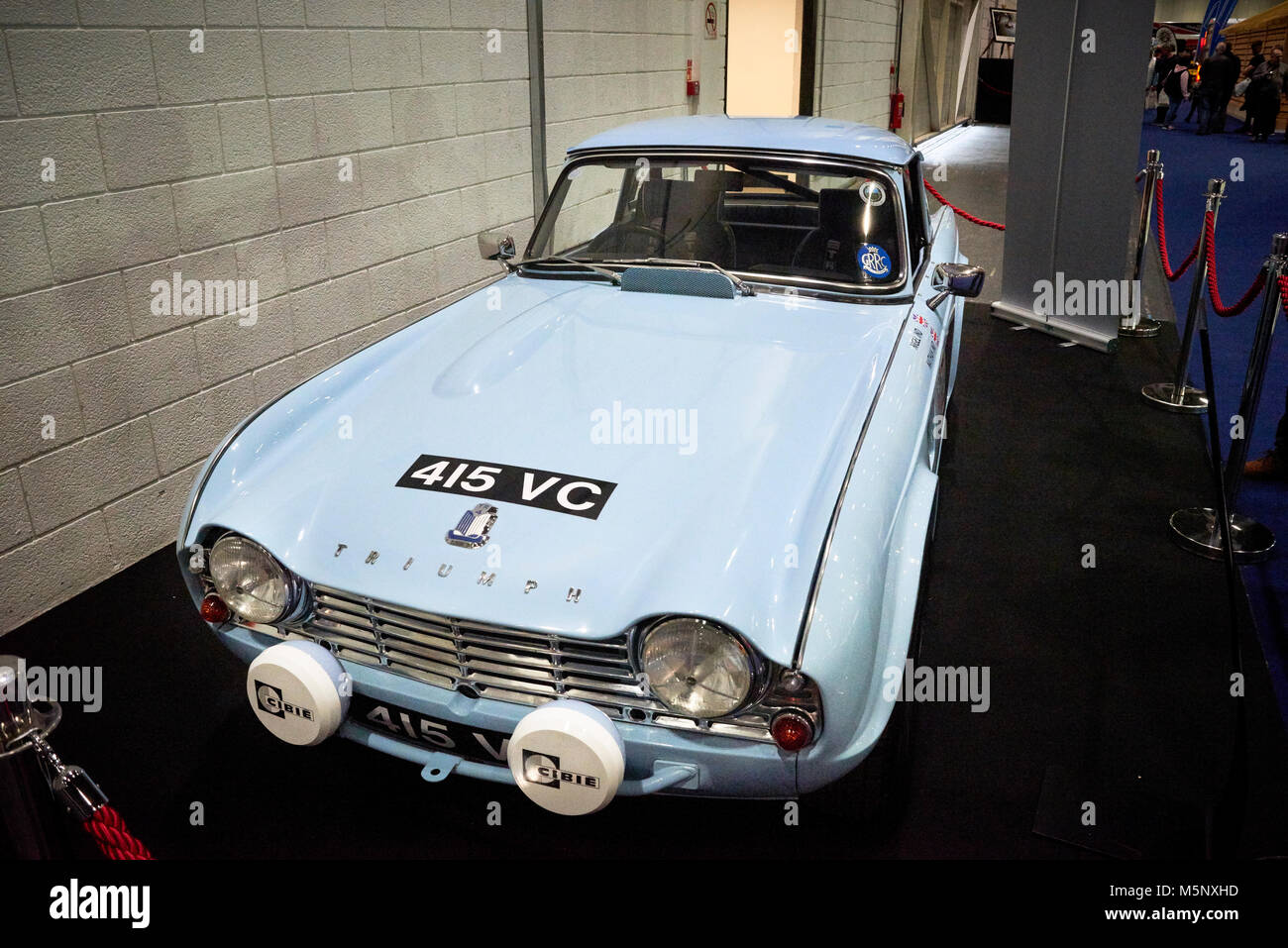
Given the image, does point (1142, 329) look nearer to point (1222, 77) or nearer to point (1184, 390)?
point (1184, 390)

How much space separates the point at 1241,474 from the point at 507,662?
2909 mm

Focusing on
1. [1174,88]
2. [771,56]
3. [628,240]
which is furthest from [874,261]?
[1174,88]

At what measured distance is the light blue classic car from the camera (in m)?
1.77

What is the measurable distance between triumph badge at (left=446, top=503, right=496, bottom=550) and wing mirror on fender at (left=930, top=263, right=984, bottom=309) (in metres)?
1.79

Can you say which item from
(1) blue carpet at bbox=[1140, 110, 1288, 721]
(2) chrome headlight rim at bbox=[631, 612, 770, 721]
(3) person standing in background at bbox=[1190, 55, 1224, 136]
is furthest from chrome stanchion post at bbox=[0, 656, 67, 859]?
(3) person standing in background at bbox=[1190, 55, 1224, 136]

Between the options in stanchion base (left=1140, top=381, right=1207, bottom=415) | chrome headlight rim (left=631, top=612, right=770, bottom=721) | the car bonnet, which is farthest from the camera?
stanchion base (left=1140, top=381, right=1207, bottom=415)

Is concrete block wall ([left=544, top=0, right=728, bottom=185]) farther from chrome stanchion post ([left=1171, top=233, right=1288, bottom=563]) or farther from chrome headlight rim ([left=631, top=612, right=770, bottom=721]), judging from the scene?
chrome headlight rim ([left=631, top=612, right=770, bottom=721])

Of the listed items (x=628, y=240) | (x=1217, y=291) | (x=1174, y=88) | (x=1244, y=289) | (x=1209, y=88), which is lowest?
(x=1244, y=289)

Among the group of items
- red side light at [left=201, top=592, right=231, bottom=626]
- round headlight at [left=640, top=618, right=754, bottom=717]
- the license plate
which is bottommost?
the license plate

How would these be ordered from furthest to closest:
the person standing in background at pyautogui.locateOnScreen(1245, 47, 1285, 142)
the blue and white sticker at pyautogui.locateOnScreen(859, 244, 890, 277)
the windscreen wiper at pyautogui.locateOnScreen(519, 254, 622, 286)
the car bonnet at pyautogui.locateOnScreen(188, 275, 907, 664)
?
1. the person standing in background at pyautogui.locateOnScreen(1245, 47, 1285, 142)
2. the windscreen wiper at pyautogui.locateOnScreen(519, 254, 622, 286)
3. the blue and white sticker at pyautogui.locateOnScreen(859, 244, 890, 277)
4. the car bonnet at pyautogui.locateOnScreen(188, 275, 907, 664)

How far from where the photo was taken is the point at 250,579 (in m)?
2.07

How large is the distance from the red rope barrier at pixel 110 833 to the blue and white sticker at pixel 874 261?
2452 millimetres

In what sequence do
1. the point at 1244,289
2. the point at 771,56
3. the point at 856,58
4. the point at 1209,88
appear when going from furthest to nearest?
the point at 1209,88 → the point at 856,58 → the point at 771,56 → the point at 1244,289
